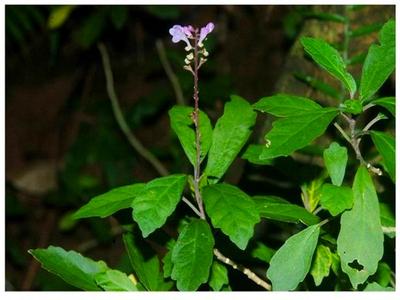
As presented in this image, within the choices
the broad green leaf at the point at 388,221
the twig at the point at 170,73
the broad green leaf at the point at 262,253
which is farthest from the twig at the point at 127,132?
the broad green leaf at the point at 388,221

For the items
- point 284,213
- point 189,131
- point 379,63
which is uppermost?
point 379,63

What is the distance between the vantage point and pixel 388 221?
133 cm

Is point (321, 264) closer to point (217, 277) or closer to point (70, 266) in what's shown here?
point (217, 277)

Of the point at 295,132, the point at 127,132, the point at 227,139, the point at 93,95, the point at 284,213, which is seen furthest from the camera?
the point at 93,95

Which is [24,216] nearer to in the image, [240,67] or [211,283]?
[240,67]

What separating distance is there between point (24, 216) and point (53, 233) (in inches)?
6.6

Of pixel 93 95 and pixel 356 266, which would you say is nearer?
pixel 356 266

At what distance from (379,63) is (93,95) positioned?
2.48 meters

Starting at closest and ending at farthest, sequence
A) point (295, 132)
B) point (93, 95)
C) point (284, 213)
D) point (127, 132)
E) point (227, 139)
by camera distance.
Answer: point (295, 132) < point (284, 213) < point (227, 139) < point (127, 132) < point (93, 95)

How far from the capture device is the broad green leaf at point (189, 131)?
1339 mm

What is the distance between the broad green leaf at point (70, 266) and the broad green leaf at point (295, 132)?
429 millimetres

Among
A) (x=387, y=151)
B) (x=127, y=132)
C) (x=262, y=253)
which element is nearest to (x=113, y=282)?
(x=262, y=253)

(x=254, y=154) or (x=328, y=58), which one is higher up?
(x=328, y=58)

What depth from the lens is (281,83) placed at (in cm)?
229
